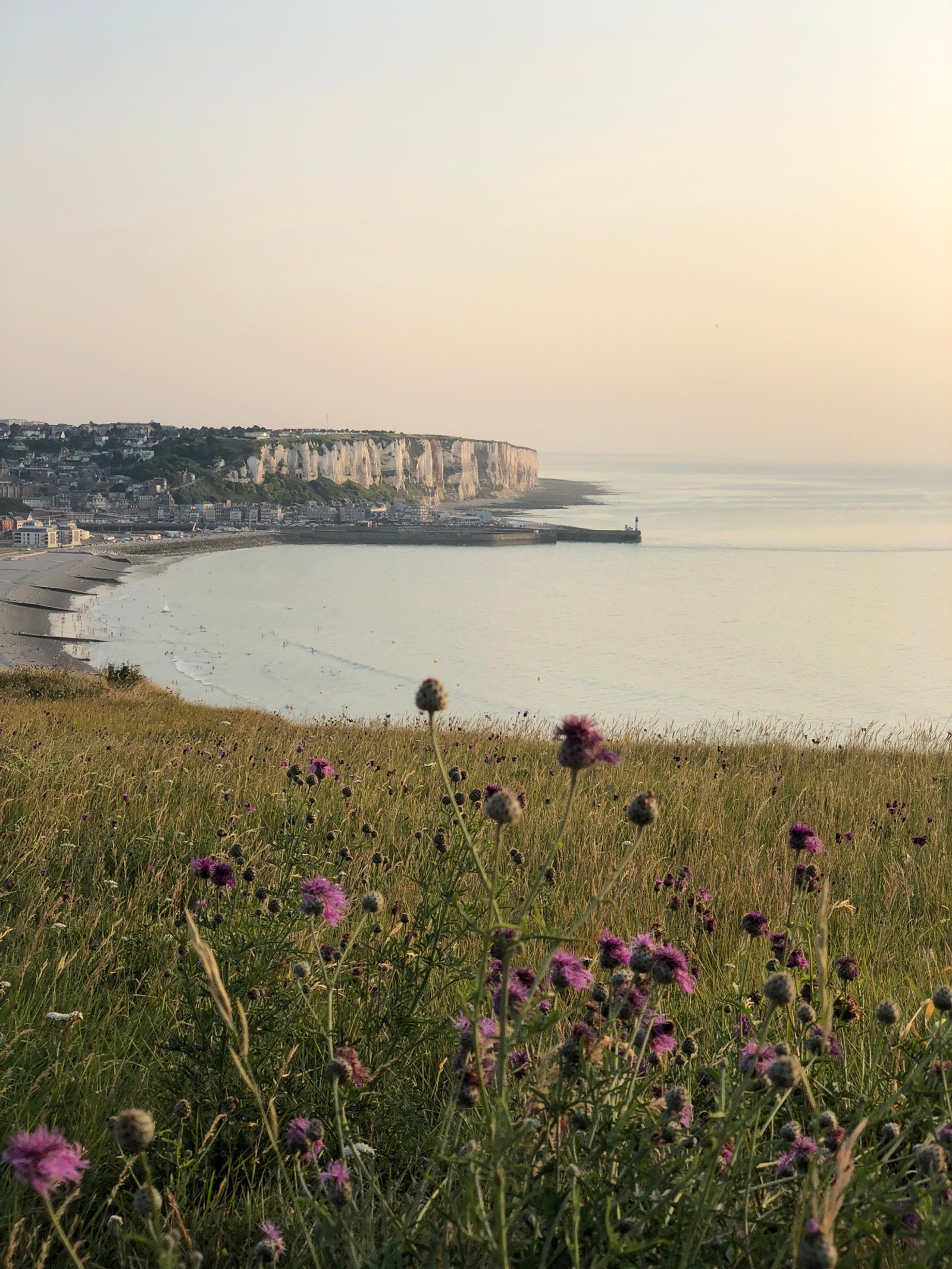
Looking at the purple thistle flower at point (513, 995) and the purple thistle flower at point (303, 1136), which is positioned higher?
the purple thistle flower at point (513, 995)

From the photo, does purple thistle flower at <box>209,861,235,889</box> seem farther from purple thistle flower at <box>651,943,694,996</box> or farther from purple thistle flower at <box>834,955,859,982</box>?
purple thistle flower at <box>834,955,859,982</box>

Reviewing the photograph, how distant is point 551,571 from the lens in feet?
256

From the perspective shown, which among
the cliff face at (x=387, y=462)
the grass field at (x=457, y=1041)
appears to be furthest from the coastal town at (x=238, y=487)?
the grass field at (x=457, y=1041)

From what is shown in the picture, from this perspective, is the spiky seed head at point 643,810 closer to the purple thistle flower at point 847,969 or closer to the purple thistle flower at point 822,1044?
the purple thistle flower at point 822,1044

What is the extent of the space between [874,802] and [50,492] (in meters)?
131

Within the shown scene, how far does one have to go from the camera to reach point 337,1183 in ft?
4.90

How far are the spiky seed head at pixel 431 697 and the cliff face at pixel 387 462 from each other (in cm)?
14487

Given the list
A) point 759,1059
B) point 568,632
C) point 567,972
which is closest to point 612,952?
→ point 567,972

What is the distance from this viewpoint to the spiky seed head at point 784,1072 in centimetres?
125

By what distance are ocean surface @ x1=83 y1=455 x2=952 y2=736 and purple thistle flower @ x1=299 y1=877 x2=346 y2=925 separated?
15.4 meters

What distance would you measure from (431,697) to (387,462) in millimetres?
175213

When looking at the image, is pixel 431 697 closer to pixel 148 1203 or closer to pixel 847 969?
pixel 148 1203

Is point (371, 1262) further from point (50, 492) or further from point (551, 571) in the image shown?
point (50, 492)

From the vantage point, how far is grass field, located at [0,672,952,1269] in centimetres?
146
